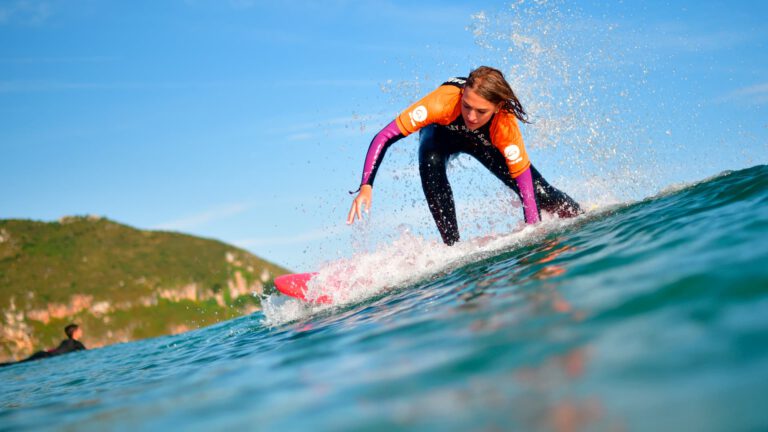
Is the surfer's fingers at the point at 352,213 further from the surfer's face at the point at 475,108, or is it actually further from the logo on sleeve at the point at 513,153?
the logo on sleeve at the point at 513,153

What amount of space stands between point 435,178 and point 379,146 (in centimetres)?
92

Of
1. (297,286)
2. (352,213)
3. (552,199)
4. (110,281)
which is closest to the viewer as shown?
(352,213)

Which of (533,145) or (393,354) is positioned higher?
(533,145)

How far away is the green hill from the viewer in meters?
76.6

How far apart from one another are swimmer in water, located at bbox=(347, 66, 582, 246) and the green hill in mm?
76922

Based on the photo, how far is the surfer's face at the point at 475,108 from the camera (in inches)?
239

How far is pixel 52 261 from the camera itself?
87.9 m

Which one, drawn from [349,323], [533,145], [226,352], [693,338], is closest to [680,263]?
[693,338]

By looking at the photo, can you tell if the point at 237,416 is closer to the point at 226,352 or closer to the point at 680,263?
the point at 680,263

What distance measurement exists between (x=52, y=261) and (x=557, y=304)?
98.6 m

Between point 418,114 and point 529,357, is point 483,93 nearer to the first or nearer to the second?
point 418,114

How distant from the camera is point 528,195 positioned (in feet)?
22.5

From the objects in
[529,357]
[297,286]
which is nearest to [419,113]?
[297,286]

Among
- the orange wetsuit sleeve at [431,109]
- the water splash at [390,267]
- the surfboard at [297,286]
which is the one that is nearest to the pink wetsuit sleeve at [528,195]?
the water splash at [390,267]
